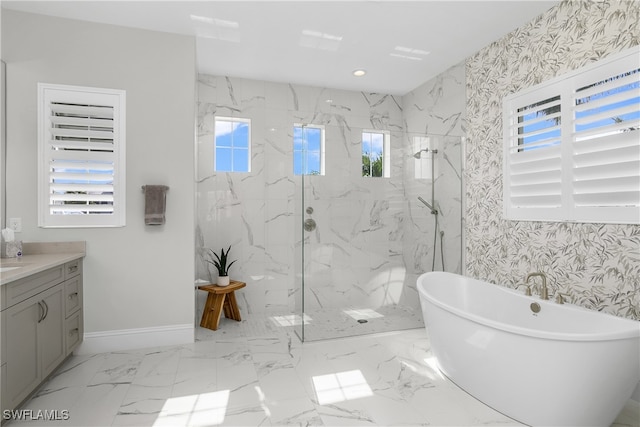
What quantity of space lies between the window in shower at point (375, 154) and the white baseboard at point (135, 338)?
2238mm

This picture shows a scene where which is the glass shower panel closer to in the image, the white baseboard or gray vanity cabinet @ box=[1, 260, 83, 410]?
the white baseboard

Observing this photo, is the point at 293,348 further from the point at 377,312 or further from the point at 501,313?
the point at 501,313

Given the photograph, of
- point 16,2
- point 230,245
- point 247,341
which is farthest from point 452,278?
point 16,2

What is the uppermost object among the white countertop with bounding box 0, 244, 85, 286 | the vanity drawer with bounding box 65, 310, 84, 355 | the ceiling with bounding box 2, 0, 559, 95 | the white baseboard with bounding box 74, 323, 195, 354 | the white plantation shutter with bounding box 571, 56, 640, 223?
the ceiling with bounding box 2, 0, 559, 95

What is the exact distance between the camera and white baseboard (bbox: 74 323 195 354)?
111 inches

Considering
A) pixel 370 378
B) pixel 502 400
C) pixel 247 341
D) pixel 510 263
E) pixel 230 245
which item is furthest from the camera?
pixel 230 245

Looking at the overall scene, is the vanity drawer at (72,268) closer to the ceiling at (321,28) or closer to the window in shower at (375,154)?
the ceiling at (321,28)

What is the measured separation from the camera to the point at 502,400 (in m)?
2.01

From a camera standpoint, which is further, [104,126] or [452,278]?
[452,278]

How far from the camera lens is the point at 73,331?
8.48 feet

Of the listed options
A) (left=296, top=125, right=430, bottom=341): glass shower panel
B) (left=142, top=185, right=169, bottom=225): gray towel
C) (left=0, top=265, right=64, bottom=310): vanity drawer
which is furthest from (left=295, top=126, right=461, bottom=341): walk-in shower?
(left=0, top=265, right=64, bottom=310): vanity drawer

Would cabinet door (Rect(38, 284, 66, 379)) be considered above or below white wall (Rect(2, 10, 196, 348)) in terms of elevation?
below

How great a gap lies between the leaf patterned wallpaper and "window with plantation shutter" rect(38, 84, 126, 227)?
315 cm

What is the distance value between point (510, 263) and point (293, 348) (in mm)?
1982
